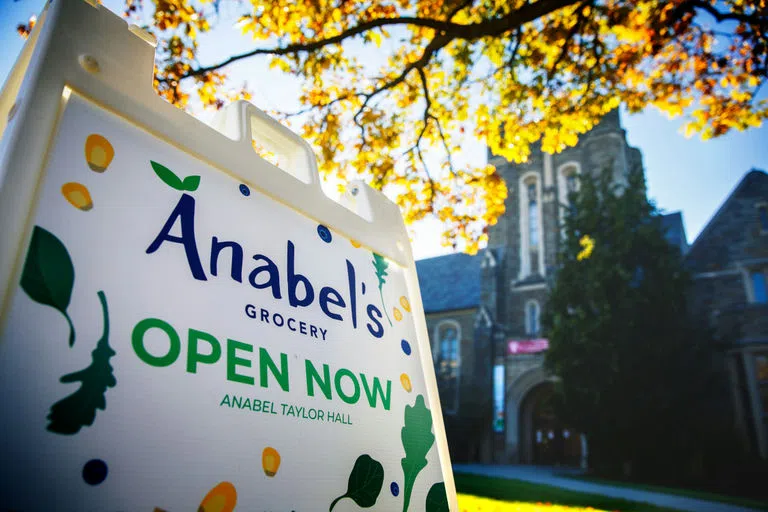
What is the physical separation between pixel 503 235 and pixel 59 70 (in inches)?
829

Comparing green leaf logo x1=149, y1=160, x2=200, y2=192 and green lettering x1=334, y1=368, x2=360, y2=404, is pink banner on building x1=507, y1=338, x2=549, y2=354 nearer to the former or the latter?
green lettering x1=334, y1=368, x2=360, y2=404

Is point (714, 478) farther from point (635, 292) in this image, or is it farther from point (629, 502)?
point (629, 502)

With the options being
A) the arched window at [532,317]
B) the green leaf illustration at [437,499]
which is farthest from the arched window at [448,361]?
the green leaf illustration at [437,499]

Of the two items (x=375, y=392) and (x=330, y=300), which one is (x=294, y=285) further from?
(x=375, y=392)

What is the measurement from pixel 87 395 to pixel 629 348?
1399 cm

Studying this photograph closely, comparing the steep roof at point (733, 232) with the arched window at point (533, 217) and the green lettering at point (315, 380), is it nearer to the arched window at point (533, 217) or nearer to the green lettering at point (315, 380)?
the arched window at point (533, 217)

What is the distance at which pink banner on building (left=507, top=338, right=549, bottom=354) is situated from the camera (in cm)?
1800

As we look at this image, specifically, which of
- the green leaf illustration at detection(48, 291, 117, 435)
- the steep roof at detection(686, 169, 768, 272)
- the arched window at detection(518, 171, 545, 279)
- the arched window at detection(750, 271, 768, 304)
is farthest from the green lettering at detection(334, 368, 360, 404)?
the arched window at detection(518, 171, 545, 279)

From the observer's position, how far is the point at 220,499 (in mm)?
668

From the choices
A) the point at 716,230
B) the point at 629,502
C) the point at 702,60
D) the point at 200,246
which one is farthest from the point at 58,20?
the point at 716,230

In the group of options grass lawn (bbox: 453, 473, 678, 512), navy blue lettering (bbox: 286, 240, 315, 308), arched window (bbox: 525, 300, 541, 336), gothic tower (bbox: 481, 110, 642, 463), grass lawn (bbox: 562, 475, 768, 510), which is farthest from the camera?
arched window (bbox: 525, 300, 541, 336)

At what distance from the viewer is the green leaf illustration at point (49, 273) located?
0.58m

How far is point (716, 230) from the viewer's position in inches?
596

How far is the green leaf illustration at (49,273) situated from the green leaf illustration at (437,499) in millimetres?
752
